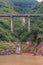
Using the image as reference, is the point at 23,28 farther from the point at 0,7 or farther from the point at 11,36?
the point at 0,7

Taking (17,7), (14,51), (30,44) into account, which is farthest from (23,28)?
(17,7)

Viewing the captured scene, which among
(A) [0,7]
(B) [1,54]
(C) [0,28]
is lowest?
(B) [1,54]

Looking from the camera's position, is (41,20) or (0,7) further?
(0,7)

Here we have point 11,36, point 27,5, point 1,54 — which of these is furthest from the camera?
point 27,5

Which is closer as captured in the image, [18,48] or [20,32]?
[18,48]

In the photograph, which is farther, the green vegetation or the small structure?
the green vegetation

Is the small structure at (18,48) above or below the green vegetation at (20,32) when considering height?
below

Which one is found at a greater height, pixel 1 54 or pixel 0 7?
pixel 0 7

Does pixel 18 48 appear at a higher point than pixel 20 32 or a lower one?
lower

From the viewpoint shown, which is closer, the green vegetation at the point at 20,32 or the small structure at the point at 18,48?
the small structure at the point at 18,48

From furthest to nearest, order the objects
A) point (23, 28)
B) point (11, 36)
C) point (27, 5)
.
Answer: point (27, 5), point (23, 28), point (11, 36)

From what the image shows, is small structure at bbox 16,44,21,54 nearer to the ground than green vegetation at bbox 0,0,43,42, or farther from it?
nearer to the ground
